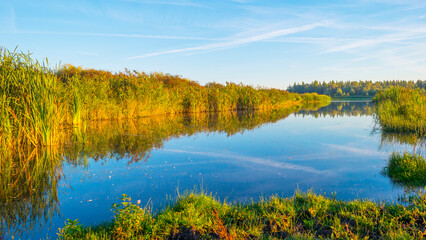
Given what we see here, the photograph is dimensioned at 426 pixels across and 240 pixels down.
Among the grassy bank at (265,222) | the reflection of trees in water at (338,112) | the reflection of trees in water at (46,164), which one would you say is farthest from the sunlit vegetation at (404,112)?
the grassy bank at (265,222)

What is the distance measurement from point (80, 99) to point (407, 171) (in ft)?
45.7

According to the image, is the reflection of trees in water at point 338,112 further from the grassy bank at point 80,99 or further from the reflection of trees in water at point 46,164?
the reflection of trees in water at point 46,164

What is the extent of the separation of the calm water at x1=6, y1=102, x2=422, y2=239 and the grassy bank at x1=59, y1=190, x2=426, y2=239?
68cm

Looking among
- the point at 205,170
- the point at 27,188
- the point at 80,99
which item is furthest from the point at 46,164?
the point at 80,99

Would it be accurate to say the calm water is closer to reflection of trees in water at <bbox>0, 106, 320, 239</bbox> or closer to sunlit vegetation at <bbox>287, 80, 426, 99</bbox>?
reflection of trees in water at <bbox>0, 106, 320, 239</bbox>

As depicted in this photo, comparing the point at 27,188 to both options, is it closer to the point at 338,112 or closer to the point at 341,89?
the point at 338,112

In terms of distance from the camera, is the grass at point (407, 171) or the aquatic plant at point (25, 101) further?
the aquatic plant at point (25, 101)

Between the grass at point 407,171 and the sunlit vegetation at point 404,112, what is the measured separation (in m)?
5.97

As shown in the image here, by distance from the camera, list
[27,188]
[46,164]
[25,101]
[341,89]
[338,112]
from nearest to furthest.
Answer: [27,188] < [46,164] < [25,101] < [338,112] < [341,89]

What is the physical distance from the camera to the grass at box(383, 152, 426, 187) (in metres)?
5.77

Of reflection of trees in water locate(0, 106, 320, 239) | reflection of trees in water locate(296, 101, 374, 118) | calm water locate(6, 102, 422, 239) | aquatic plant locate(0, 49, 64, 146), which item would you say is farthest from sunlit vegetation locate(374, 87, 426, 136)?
aquatic plant locate(0, 49, 64, 146)

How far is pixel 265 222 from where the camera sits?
12.9 ft

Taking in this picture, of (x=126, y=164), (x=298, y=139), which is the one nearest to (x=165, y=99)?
(x=298, y=139)

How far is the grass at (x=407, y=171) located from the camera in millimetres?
5773
